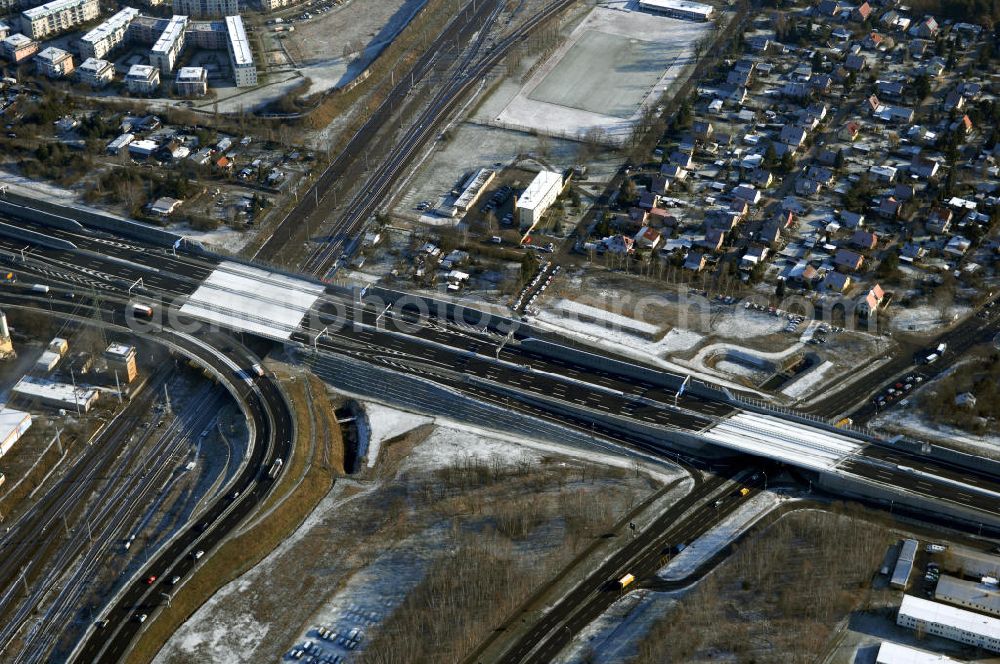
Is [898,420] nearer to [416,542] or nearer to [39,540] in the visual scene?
[416,542]

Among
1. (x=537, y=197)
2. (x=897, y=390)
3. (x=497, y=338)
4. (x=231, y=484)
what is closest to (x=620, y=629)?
(x=231, y=484)

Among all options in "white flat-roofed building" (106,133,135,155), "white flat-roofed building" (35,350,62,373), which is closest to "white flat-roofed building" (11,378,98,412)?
"white flat-roofed building" (35,350,62,373)

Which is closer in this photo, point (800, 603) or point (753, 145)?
point (800, 603)

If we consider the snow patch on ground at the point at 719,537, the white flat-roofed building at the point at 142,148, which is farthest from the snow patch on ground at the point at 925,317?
the white flat-roofed building at the point at 142,148

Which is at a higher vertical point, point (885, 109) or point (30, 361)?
point (885, 109)

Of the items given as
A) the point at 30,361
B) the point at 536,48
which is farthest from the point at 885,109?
the point at 30,361

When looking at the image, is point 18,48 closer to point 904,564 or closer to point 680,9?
point 680,9

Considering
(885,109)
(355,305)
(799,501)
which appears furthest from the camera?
(885,109)

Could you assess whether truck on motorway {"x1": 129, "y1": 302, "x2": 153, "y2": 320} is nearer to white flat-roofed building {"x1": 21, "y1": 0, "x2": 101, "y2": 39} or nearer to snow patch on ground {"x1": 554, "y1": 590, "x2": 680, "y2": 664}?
snow patch on ground {"x1": 554, "y1": 590, "x2": 680, "y2": 664}
